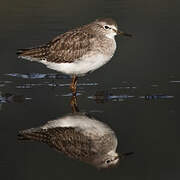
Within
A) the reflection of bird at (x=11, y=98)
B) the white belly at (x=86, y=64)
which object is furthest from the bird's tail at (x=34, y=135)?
the white belly at (x=86, y=64)

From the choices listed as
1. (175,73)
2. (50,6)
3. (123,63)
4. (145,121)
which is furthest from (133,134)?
(50,6)

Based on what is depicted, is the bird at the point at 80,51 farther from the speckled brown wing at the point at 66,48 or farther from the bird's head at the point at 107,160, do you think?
the bird's head at the point at 107,160

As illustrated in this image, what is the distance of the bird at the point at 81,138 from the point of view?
33.7 ft

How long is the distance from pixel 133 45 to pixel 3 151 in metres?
8.45

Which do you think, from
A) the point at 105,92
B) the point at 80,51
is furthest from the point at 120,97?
the point at 80,51

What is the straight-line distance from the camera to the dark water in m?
10.0

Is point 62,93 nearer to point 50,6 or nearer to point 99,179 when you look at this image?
point 99,179

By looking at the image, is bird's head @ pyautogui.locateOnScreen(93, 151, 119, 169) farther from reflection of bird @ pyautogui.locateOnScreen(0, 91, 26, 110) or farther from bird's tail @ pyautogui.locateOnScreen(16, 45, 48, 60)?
bird's tail @ pyautogui.locateOnScreen(16, 45, 48, 60)

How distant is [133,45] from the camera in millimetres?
18531

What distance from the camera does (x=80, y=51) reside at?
46.6 ft

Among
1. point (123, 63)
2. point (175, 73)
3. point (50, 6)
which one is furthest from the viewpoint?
point (50, 6)

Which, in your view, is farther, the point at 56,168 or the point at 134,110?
the point at 134,110

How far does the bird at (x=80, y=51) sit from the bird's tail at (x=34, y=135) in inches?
109

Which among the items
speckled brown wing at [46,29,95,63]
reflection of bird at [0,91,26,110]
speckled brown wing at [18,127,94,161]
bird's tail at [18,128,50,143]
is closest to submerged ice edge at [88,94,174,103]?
speckled brown wing at [46,29,95,63]
